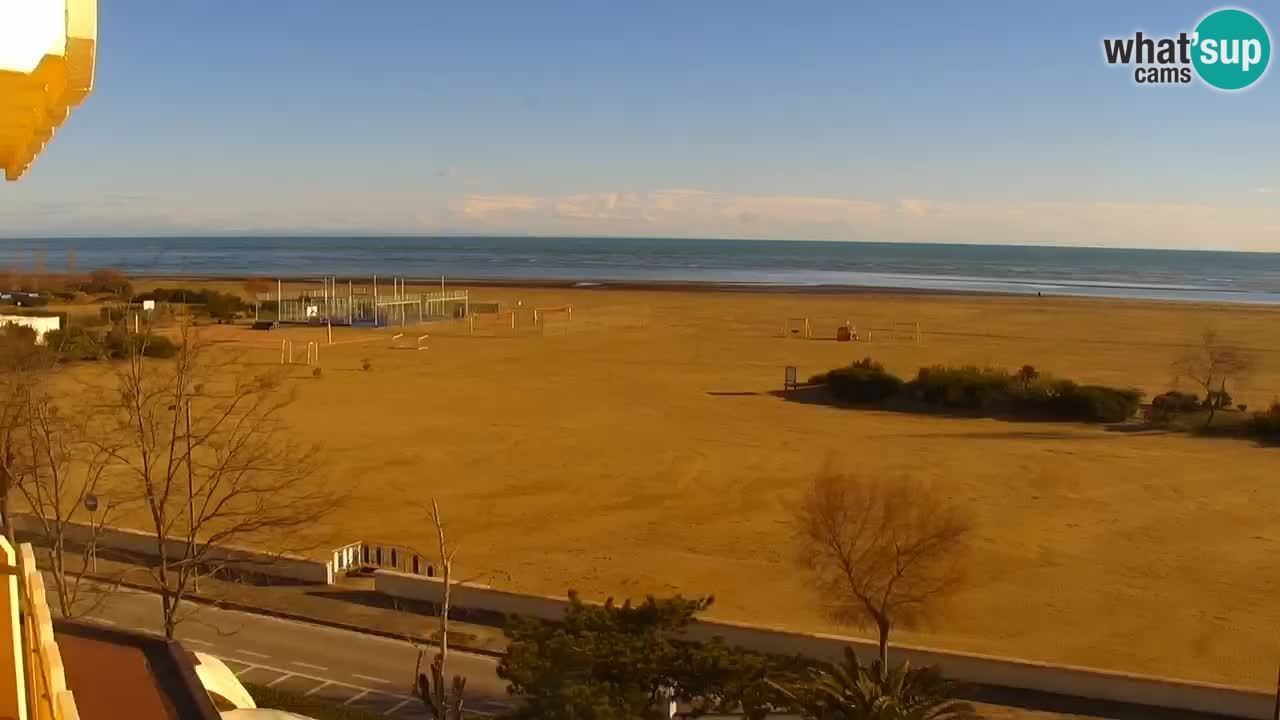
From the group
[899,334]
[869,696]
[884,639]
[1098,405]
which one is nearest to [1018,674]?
[884,639]

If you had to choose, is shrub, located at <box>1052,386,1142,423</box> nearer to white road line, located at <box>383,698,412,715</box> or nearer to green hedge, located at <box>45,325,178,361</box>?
white road line, located at <box>383,698,412,715</box>

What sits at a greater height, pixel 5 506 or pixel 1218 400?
pixel 5 506

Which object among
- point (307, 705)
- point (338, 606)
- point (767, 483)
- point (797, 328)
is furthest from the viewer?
point (797, 328)

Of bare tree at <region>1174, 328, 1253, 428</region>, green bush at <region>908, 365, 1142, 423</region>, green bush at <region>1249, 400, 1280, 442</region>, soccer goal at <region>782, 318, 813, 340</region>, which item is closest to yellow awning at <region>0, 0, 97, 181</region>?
green bush at <region>1249, 400, 1280, 442</region>

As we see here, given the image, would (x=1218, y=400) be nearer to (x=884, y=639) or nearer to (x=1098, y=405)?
(x=1098, y=405)

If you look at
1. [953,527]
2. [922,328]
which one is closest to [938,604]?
[953,527]

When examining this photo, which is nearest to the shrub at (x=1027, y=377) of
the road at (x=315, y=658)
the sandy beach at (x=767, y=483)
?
the sandy beach at (x=767, y=483)

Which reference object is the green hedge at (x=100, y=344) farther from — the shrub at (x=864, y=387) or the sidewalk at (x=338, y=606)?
the shrub at (x=864, y=387)
